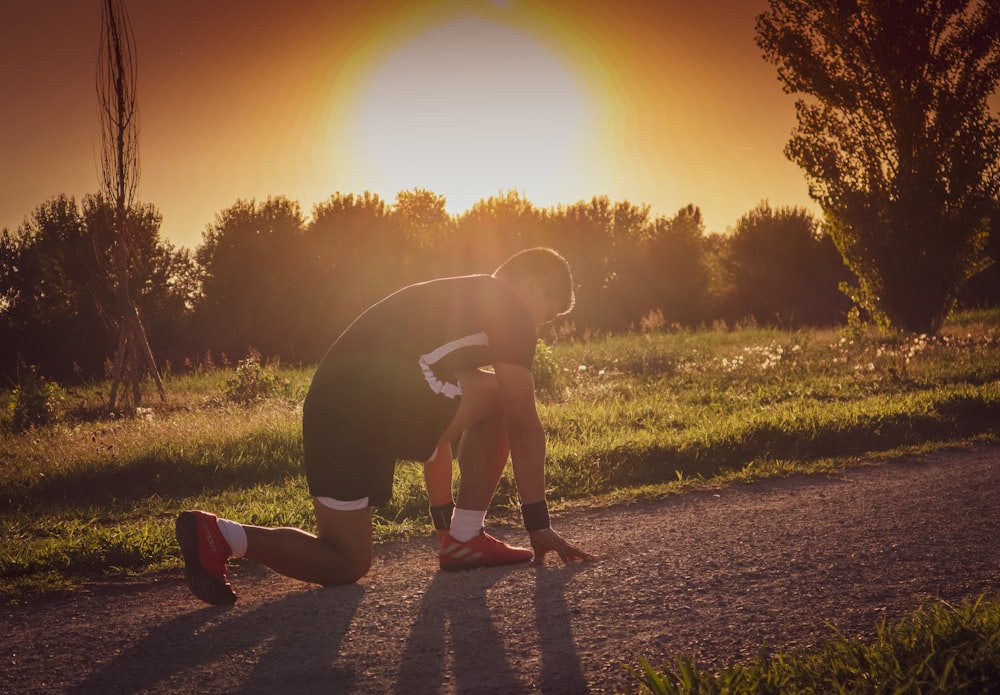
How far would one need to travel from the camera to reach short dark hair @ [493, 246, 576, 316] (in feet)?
15.5

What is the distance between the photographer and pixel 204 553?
4.14 m

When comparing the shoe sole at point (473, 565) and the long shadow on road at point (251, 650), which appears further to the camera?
the shoe sole at point (473, 565)

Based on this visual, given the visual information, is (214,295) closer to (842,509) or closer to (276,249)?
(276,249)

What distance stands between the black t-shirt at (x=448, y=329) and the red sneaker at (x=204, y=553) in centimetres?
99

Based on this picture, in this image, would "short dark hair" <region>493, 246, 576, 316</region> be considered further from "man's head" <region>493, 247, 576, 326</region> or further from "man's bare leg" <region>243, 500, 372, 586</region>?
"man's bare leg" <region>243, 500, 372, 586</region>

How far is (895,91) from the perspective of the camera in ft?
58.8

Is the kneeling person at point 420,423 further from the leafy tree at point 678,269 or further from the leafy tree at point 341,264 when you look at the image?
the leafy tree at point 678,269

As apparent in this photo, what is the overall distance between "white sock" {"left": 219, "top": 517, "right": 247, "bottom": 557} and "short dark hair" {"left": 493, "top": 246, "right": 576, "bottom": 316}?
1739 millimetres

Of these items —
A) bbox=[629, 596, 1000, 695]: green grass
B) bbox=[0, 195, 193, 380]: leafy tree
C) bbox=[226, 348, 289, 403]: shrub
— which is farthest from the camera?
bbox=[0, 195, 193, 380]: leafy tree

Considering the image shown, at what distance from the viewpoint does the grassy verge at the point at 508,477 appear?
20.0ft

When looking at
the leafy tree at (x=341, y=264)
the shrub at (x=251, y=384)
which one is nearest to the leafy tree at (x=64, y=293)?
the leafy tree at (x=341, y=264)

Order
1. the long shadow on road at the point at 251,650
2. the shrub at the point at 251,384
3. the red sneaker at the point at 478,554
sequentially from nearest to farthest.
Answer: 1. the long shadow on road at the point at 251,650
2. the red sneaker at the point at 478,554
3. the shrub at the point at 251,384

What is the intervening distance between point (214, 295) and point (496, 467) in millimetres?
33865

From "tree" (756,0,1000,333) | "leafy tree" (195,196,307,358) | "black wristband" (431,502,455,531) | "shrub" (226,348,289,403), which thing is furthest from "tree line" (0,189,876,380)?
"black wristband" (431,502,455,531)
